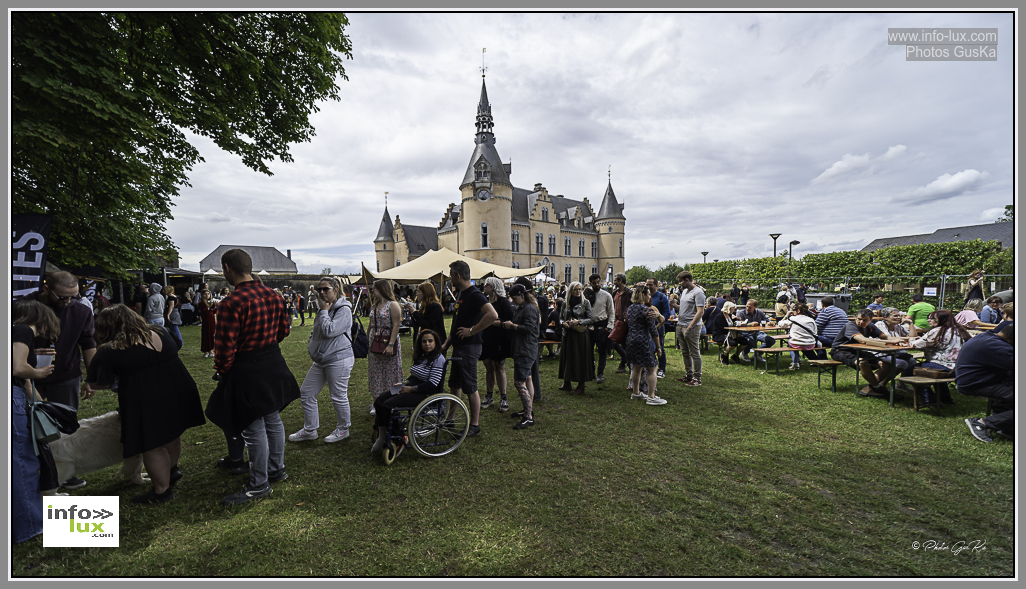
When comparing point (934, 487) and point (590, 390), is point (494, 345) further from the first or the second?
point (934, 487)

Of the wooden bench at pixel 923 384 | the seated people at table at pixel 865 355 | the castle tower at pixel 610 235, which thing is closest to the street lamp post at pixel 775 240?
the seated people at table at pixel 865 355

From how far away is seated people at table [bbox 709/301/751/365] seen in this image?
870 centimetres

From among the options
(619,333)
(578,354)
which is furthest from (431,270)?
(578,354)

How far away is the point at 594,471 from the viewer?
11.8 feet

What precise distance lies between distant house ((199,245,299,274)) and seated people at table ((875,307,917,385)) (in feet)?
183

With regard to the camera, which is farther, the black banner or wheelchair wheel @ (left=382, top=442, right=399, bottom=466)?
wheelchair wheel @ (left=382, top=442, right=399, bottom=466)

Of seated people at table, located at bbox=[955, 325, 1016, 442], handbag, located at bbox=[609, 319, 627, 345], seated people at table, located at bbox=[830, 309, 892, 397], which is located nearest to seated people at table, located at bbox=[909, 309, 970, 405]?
seated people at table, located at bbox=[830, 309, 892, 397]

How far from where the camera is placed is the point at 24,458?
2490 millimetres

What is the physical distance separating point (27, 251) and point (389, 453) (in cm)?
340

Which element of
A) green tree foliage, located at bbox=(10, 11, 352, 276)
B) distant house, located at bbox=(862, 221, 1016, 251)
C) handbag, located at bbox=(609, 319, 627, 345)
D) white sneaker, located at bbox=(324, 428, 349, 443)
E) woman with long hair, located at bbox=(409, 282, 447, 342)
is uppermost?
distant house, located at bbox=(862, 221, 1016, 251)

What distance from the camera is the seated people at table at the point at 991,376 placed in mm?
4074

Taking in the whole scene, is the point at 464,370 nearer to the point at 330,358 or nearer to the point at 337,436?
the point at 330,358

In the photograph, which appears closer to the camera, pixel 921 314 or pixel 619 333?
pixel 619 333

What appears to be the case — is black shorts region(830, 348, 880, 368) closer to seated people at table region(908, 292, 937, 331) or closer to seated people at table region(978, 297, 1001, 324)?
seated people at table region(908, 292, 937, 331)
